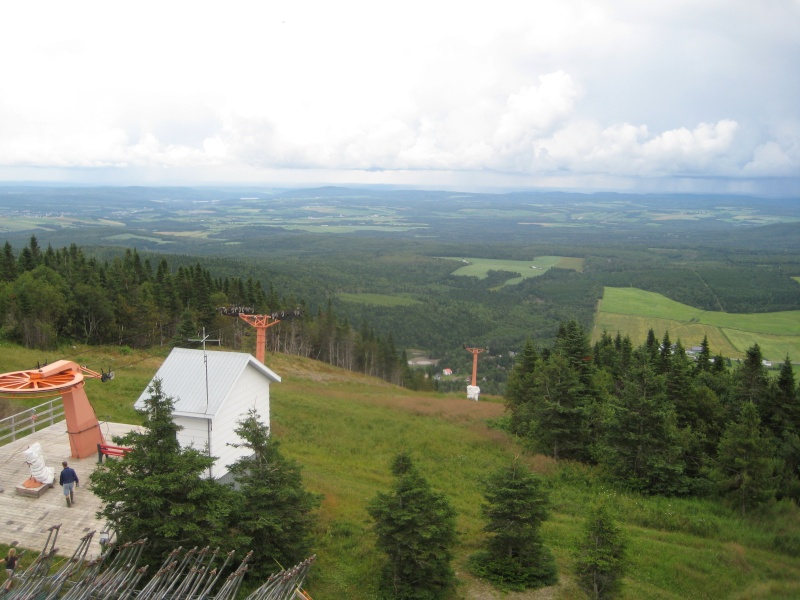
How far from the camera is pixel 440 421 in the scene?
3156cm

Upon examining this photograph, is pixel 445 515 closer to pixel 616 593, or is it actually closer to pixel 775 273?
pixel 616 593

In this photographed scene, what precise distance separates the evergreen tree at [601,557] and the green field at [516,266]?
142272 millimetres

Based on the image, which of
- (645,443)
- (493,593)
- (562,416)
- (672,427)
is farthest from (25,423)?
(672,427)

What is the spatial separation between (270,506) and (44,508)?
6.18m

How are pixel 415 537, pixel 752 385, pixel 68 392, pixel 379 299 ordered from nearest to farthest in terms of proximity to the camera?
pixel 415 537
pixel 68 392
pixel 752 385
pixel 379 299

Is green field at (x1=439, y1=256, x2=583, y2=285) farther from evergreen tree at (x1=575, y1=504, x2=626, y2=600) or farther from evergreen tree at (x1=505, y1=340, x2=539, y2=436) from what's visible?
evergreen tree at (x1=575, y1=504, x2=626, y2=600)

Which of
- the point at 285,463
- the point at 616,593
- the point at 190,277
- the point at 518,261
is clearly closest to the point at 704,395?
the point at 616,593

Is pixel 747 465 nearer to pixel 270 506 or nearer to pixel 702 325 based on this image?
pixel 270 506

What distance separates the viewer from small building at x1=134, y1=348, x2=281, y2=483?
1563 cm

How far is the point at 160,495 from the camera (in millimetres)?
11000

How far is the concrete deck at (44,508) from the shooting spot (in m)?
12.7

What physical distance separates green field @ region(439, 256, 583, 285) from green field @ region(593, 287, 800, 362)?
41317 mm

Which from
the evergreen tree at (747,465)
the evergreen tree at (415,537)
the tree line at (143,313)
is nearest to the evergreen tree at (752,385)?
the evergreen tree at (747,465)

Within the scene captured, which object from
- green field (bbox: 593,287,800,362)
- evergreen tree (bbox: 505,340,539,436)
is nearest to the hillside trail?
evergreen tree (bbox: 505,340,539,436)
